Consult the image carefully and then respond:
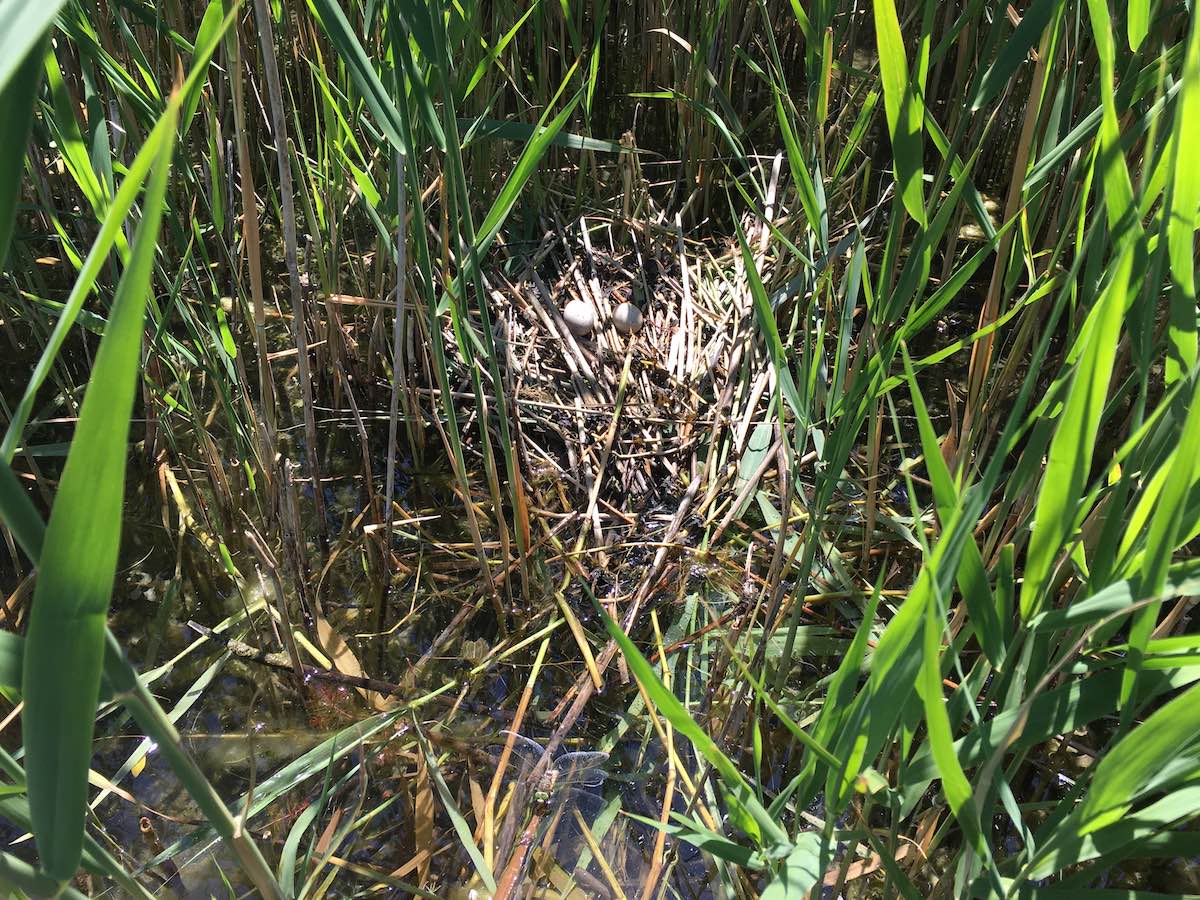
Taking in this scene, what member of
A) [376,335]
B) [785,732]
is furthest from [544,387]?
[785,732]

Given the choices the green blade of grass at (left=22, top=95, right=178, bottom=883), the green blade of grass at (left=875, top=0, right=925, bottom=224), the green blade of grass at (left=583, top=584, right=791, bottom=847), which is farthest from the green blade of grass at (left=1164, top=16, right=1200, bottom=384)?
the green blade of grass at (left=22, top=95, right=178, bottom=883)

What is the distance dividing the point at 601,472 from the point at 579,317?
1.14ft

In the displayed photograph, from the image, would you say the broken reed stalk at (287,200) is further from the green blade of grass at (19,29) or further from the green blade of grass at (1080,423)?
the green blade of grass at (1080,423)

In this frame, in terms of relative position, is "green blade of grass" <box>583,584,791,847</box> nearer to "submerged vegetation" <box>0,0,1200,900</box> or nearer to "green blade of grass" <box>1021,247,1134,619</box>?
"submerged vegetation" <box>0,0,1200,900</box>

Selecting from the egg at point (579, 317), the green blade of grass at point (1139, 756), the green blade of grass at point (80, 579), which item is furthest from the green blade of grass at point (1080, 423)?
the egg at point (579, 317)

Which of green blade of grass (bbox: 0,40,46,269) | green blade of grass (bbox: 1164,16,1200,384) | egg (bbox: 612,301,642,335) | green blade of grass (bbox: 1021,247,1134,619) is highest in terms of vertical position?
green blade of grass (bbox: 0,40,46,269)

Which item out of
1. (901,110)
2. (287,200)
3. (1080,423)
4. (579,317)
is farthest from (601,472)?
(1080,423)

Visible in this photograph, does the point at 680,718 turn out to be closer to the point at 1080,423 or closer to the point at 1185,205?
the point at 1080,423

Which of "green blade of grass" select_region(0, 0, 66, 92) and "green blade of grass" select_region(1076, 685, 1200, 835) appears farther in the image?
"green blade of grass" select_region(1076, 685, 1200, 835)

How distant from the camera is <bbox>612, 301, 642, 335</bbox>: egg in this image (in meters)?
1.79

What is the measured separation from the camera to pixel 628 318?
179 cm

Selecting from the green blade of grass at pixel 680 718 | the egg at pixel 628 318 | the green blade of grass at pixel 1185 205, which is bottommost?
the egg at pixel 628 318

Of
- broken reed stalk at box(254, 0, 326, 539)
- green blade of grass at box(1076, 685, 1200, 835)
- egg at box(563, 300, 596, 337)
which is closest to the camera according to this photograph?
green blade of grass at box(1076, 685, 1200, 835)

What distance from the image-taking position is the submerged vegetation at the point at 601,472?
0.60 m
